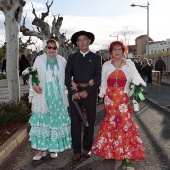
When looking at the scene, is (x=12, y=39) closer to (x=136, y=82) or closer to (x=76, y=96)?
(x=76, y=96)

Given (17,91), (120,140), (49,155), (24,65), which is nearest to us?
(120,140)

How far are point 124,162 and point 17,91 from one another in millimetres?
4895

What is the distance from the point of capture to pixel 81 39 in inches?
191

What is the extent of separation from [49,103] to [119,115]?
3.88 feet

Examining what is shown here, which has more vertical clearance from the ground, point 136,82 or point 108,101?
point 136,82

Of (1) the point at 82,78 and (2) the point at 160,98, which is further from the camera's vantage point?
(2) the point at 160,98

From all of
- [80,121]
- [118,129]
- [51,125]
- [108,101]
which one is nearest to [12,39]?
[51,125]

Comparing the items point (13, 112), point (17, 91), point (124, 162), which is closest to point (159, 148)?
point (124, 162)

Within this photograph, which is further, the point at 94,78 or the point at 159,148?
the point at 159,148

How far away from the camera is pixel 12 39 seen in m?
8.39

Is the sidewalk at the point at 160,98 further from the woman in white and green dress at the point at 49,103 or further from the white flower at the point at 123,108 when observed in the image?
the woman in white and green dress at the point at 49,103

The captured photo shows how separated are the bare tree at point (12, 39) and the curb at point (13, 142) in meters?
1.93

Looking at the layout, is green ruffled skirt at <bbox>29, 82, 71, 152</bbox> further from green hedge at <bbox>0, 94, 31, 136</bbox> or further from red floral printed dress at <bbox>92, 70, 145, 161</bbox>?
green hedge at <bbox>0, 94, 31, 136</bbox>

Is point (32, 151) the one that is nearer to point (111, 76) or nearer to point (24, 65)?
point (111, 76)
